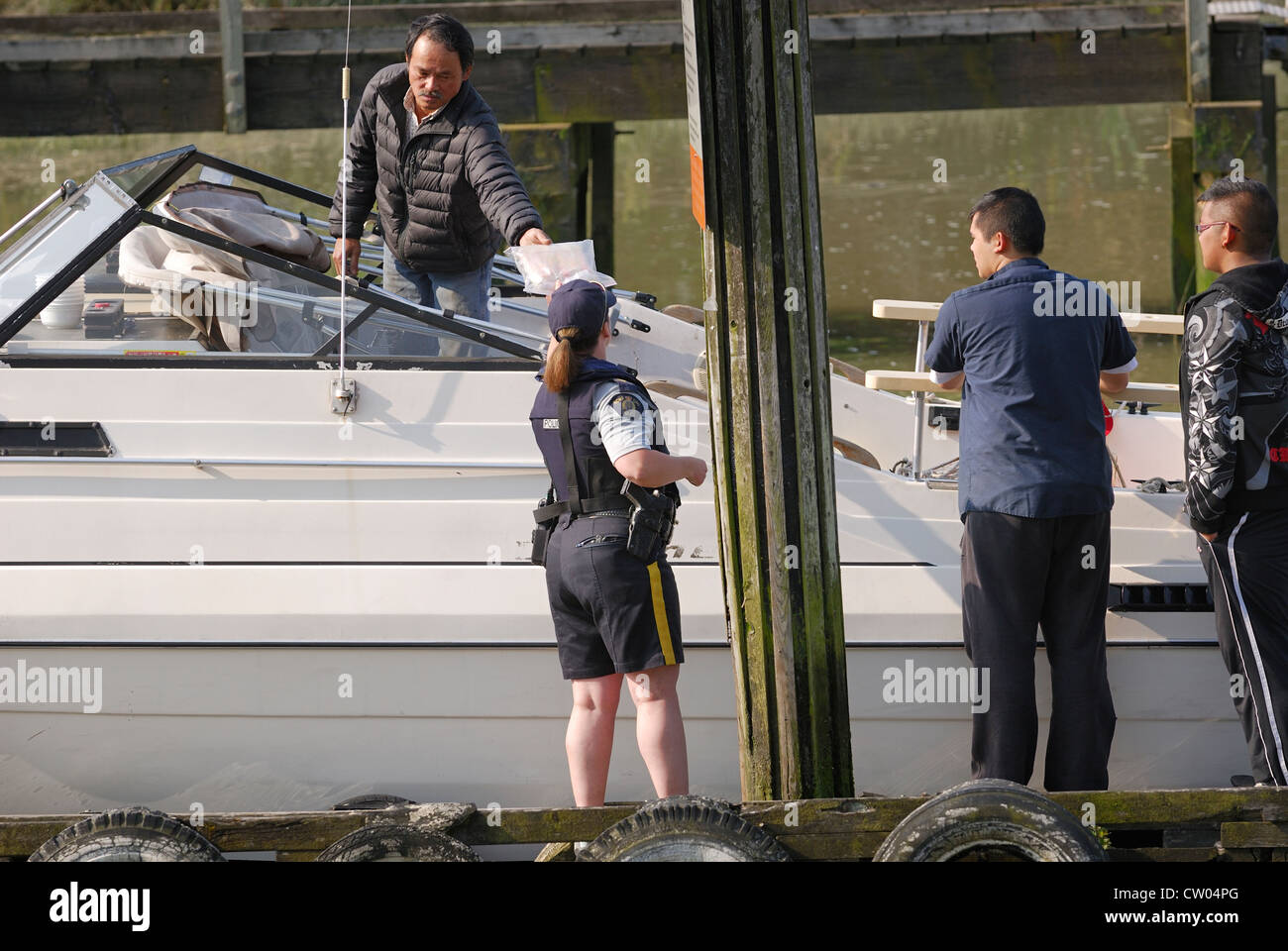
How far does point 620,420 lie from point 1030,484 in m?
1.05

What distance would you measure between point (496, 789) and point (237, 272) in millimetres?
1765

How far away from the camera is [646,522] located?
3.77 m

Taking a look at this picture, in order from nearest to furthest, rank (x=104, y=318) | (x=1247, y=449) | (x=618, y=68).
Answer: (x=1247, y=449) < (x=104, y=318) < (x=618, y=68)

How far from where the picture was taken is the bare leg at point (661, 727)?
385 cm

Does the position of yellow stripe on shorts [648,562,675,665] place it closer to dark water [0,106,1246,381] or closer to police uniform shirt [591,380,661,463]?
police uniform shirt [591,380,661,463]

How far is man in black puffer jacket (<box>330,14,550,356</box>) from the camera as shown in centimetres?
467

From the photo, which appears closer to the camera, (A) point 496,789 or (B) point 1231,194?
(B) point 1231,194

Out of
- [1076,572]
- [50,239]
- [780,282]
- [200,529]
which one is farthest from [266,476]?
[1076,572]

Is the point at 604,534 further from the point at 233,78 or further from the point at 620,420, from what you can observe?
the point at 233,78

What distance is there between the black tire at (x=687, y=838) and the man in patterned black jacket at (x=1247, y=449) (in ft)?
4.35

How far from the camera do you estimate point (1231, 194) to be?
3.91 m

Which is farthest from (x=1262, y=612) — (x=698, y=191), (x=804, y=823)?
(x=698, y=191)

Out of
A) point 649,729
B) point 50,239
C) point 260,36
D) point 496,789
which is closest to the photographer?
point 649,729

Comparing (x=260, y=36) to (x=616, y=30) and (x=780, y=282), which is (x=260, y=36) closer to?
(x=616, y=30)
